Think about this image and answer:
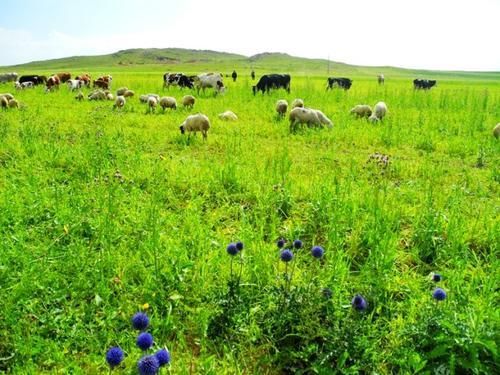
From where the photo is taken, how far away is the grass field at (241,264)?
2.92 m

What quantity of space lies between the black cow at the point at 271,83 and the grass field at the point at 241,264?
632 inches

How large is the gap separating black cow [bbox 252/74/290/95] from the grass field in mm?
16063

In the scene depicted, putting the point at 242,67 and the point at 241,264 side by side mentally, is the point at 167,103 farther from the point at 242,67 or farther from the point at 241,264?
the point at 242,67

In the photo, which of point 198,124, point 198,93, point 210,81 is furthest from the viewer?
point 210,81

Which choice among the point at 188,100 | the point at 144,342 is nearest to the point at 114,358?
the point at 144,342

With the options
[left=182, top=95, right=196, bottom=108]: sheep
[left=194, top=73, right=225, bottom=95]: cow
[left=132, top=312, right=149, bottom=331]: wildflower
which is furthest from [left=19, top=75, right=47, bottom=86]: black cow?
[left=132, top=312, right=149, bottom=331]: wildflower

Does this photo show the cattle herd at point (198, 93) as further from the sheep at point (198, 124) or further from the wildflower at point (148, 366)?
the wildflower at point (148, 366)

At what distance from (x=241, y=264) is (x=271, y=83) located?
2172cm

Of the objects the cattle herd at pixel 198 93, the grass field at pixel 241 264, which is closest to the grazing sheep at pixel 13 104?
the cattle herd at pixel 198 93

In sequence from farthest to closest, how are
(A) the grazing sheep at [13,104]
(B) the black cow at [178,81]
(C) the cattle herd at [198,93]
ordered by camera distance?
(B) the black cow at [178,81], (A) the grazing sheep at [13,104], (C) the cattle herd at [198,93]

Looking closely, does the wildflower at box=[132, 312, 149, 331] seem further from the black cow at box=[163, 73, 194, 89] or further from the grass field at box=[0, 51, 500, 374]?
the black cow at box=[163, 73, 194, 89]

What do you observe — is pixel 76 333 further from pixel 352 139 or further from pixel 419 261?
pixel 352 139

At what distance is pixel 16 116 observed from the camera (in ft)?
43.1

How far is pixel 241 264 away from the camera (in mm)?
3332
